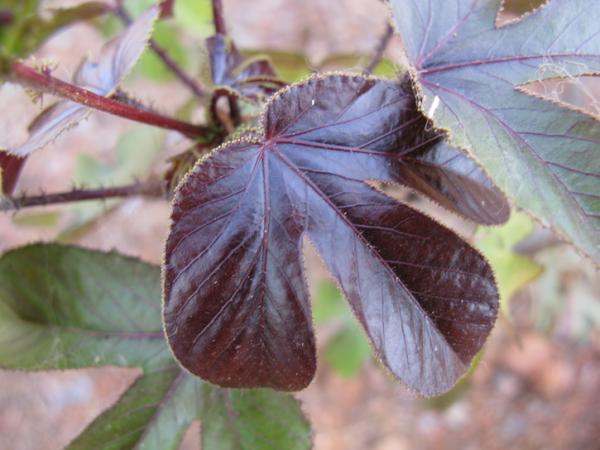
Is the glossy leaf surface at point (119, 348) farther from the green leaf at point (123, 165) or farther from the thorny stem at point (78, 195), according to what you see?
the green leaf at point (123, 165)

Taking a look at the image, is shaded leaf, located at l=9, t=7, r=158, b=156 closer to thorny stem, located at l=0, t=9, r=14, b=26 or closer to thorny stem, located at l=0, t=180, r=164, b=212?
thorny stem, located at l=0, t=180, r=164, b=212

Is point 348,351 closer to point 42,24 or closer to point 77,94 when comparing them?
point 42,24

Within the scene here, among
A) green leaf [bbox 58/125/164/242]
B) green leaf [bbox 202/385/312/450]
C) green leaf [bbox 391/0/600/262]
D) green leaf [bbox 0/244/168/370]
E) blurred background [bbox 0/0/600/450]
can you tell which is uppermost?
green leaf [bbox 391/0/600/262]

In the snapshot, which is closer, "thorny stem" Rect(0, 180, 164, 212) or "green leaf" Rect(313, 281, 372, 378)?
"thorny stem" Rect(0, 180, 164, 212)

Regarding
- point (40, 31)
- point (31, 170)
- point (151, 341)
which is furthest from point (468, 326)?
point (31, 170)

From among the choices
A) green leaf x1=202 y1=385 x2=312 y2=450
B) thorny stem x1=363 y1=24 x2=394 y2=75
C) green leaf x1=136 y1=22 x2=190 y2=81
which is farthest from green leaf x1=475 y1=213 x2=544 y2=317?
green leaf x1=136 y1=22 x2=190 y2=81

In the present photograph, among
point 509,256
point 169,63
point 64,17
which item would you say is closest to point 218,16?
point 169,63
